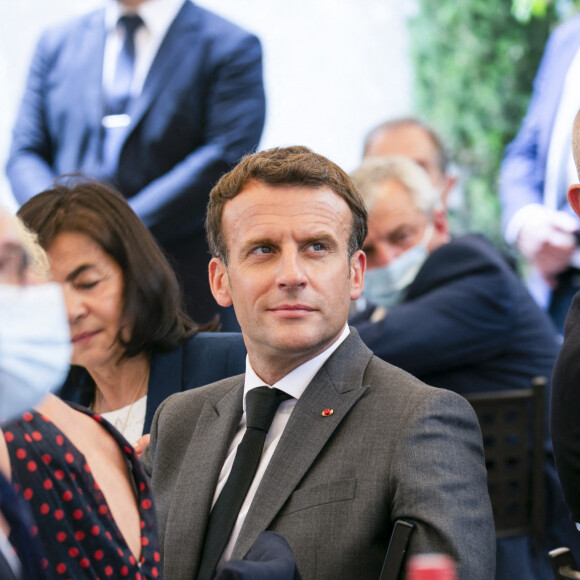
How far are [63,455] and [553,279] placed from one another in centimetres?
319

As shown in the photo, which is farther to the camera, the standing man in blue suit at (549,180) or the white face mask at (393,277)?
the standing man in blue suit at (549,180)

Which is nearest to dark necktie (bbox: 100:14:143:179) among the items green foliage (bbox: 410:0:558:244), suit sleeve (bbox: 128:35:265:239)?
suit sleeve (bbox: 128:35:265:239)

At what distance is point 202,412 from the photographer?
1.86 m

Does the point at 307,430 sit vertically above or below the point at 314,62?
below

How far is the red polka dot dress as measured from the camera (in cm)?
93

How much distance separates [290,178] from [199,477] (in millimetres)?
594

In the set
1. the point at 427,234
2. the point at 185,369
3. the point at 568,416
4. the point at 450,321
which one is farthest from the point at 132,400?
the point at 427,234

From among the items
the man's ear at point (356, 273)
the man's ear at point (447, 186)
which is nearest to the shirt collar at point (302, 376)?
the man's ear at point (356, 273)

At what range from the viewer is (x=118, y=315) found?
2.06 m

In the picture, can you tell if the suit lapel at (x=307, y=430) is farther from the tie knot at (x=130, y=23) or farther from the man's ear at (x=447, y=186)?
the man's ear at (x=447, y=186)

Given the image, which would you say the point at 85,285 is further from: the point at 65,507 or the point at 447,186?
the point at 447,186

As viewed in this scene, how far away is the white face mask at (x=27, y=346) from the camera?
2.50 feet

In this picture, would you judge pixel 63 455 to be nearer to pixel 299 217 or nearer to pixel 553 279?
pixel 299 217

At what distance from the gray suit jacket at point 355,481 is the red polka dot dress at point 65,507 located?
0.57 metres
